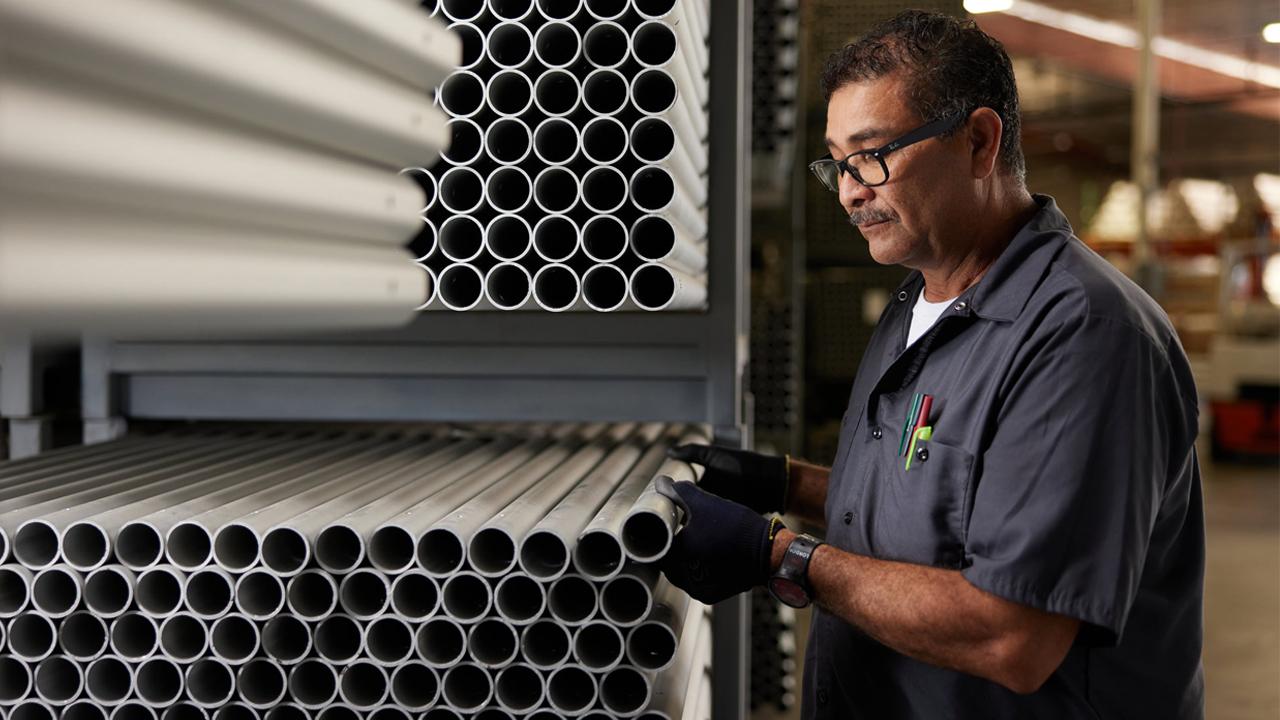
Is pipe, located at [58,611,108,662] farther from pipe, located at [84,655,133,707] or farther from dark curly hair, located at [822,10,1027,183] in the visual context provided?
dark curly hair, located at [822,10,1027,183]

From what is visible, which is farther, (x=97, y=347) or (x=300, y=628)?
(x=97, y=347)

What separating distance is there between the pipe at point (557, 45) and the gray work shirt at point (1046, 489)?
2.67ft

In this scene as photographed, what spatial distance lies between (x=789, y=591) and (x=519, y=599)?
472mm

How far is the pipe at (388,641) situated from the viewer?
1413 mm

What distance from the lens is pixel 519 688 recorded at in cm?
144

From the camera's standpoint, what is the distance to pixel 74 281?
38 cm

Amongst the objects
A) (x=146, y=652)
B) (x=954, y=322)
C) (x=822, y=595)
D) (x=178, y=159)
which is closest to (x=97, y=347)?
(x=146, y=652)

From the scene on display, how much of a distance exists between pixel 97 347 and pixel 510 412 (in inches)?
39.9

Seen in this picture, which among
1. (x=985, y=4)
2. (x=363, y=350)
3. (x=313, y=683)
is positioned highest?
(x=985, y=4)

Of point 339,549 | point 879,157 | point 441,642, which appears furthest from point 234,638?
point 879,157

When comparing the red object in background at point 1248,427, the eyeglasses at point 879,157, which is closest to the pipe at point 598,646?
the eyeglasses at point 879,157

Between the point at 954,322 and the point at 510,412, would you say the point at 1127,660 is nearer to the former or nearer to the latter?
the point at 954,322

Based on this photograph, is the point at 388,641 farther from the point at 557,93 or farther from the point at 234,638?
the point at 557,93

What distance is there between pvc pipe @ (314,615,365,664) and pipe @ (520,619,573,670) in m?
0.24
